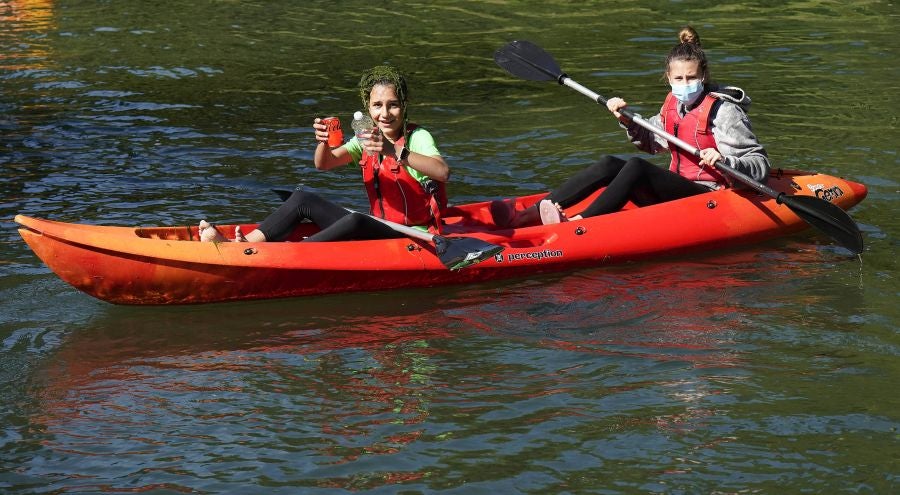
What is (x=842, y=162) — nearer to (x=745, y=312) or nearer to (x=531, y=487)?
(x=745, y=312)

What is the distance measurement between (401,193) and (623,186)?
139cm

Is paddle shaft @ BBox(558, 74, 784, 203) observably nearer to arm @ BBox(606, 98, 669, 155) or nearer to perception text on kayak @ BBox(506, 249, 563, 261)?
arm @ BBox(606, 98, 669, 155)

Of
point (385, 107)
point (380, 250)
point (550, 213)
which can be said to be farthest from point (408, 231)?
point (550, 213)

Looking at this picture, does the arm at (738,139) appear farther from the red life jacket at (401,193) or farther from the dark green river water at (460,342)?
the red life jacket at (401,193)

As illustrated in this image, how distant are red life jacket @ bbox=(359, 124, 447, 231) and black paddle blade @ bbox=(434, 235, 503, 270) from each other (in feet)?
0.82

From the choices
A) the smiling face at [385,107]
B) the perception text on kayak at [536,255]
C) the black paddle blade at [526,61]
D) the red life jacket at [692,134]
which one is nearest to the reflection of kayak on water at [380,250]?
the perception text on kayak at [536,255]

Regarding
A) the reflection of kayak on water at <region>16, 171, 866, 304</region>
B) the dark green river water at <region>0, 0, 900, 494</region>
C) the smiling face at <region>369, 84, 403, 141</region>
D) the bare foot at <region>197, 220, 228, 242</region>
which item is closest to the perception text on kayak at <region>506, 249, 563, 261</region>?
the reflection of kayak on water at <region>16, 171, 866, 304</region>

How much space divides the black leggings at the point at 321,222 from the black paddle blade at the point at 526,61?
2540 mm

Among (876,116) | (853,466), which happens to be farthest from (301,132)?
(853,466)

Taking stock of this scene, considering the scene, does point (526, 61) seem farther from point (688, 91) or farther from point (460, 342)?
point (460, 342)

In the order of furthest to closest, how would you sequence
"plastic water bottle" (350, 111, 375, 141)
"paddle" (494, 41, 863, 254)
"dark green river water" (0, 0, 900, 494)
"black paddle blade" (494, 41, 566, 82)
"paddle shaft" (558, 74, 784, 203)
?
"black paddle blade" (494, 41, 566, 82)
"paddle shaft" (558, 74, 784, 203)
"paddle" (494, 41, 863, 254)
"plastic water bottle" (350, 111, 375, 141)
"dark green river water" (0, 0, 900, 494)

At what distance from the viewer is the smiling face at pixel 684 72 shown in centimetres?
721

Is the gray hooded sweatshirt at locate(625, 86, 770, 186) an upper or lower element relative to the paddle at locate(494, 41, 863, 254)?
upper

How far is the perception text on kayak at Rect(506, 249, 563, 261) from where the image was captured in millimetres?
6832
